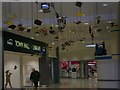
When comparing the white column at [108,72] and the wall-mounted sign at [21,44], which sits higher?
the wall-mounted sign at [21,44]

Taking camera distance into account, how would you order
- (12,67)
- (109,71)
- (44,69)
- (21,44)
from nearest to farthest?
(109,71)
(21,44)
(12,67)
(44,69)

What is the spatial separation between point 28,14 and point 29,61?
10.9 metres

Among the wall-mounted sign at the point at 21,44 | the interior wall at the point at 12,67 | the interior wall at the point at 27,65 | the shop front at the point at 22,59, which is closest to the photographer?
the wall-mounted sign at the point at 21,44

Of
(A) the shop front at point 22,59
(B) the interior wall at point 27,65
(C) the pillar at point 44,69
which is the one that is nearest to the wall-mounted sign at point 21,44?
(A) the shop front at point 22,59

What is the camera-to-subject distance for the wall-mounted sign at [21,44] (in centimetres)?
1814

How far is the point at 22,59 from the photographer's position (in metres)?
23.0

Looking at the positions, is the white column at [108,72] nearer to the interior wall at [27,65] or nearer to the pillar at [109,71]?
the pillar at [109,71]

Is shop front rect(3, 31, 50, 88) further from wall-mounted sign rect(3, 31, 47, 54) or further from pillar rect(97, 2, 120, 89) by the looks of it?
pillar rect(97, 2, 120, 89)

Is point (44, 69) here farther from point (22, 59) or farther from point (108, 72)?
point (108, 72)

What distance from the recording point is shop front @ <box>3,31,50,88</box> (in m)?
19.1

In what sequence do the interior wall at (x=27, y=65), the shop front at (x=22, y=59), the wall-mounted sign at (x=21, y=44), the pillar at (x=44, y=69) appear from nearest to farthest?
1. the wall-mounted sign at (x=21, y=44)
2. the shop front at (x=22, y=59)
3. the interior wall at (x=27, y=65)
4. the pillar at (x=44, y=69)

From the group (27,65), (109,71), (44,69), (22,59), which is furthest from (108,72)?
(44,69)

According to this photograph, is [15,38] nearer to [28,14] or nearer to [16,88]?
[16,88]

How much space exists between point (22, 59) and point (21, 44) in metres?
2.75
